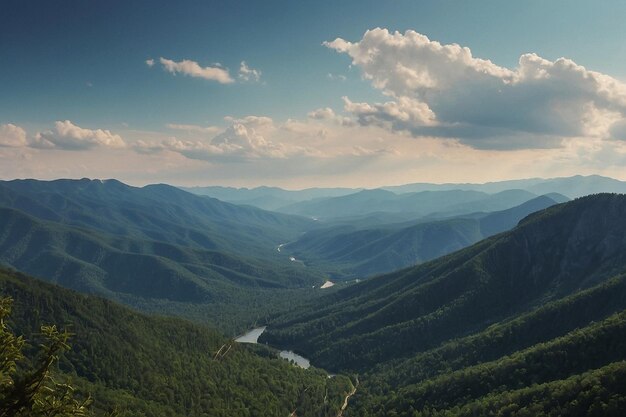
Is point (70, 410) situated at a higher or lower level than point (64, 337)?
lower

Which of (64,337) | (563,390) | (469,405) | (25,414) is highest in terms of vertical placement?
(64,337)

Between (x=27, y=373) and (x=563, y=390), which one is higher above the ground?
(x=27, y=373)

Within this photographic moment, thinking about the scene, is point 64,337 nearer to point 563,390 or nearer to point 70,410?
point 70,410

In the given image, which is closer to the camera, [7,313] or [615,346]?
[7,313]

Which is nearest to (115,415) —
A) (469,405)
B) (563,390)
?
(563,390)

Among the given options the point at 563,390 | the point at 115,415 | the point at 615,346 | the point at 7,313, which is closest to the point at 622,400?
the point at 563,390

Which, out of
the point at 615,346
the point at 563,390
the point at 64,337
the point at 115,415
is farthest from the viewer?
the point at 615,346

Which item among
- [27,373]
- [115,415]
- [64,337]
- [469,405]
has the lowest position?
[469,405]

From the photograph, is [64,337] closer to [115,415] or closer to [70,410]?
[70,410]

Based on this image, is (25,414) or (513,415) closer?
(25,414)

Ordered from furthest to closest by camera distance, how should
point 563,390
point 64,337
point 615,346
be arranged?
point 615,346 < point 563,390 < point 64,337
